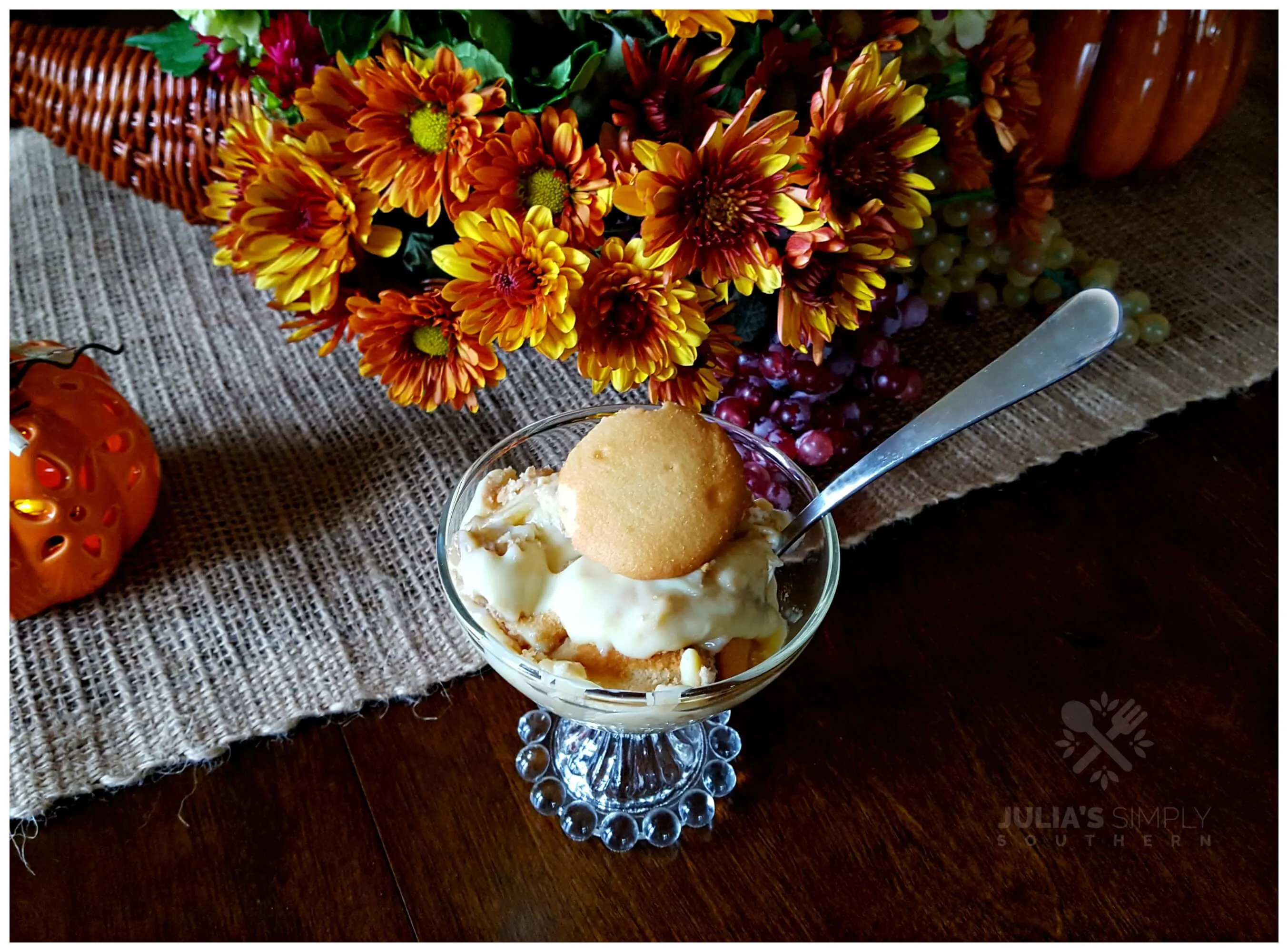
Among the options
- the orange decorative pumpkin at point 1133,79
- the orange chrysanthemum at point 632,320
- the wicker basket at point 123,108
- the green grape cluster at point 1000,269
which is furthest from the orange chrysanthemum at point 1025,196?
the wicker basket at point 123,108

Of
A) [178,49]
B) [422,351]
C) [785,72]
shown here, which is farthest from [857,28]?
[178,49]

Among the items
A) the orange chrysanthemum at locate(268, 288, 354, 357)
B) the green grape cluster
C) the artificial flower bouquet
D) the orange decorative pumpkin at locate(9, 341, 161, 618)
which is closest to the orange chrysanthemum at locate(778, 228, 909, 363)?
the artificial flower bouquet

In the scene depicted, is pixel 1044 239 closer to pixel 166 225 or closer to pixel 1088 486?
pixel 1088 486

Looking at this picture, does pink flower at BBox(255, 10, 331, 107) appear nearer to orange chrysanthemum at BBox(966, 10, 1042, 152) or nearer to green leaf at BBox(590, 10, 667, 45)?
green leaf at BBox(590, 10, 667, 45)

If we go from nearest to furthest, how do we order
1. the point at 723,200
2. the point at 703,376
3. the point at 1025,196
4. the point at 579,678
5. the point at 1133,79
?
the point at 579,678 < the point at 723,200 < the point at 703,376 < the point at 1025,196 < the point at 1133,79

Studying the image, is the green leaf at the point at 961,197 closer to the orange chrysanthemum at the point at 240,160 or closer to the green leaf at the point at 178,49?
the orange chrysanthemum at the point at 240,160

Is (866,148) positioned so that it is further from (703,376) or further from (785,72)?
(703,376)
